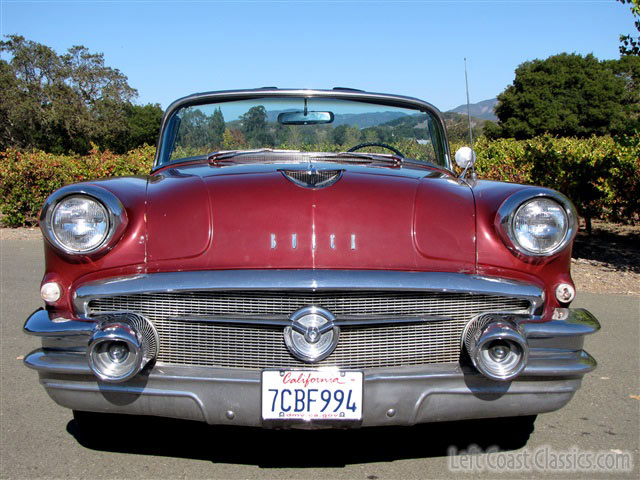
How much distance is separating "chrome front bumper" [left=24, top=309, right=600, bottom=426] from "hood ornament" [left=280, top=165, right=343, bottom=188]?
790mm

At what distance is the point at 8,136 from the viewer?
155ft

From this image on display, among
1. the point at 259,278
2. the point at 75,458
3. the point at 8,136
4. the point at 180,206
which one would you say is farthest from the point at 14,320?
the point at 8,136

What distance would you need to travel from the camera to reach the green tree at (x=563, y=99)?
1828 inches

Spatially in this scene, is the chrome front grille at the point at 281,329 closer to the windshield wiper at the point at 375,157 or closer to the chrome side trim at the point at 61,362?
the chrome side trim at the point at 61,362

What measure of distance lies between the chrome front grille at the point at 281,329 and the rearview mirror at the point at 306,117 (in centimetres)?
187

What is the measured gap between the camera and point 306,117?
4066 mm

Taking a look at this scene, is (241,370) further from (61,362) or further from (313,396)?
(61,362)

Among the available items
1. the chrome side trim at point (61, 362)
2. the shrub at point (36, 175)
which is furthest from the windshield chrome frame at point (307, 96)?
the shrub at point (36, 175)

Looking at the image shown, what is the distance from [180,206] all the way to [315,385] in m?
0.91

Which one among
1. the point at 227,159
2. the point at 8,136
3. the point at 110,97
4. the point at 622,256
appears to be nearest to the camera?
the point at 227,159

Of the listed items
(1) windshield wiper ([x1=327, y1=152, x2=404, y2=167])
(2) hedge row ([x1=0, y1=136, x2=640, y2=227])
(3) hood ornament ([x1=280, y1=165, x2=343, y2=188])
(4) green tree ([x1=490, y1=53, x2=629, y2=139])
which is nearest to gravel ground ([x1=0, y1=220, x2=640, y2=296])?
(2) hedge row ([x1=0, y1=136, x2=640, y2=227])

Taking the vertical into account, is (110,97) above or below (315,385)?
above

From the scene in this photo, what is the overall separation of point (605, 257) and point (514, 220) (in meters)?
6.76

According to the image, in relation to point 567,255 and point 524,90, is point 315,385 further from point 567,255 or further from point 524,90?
point 524,90
